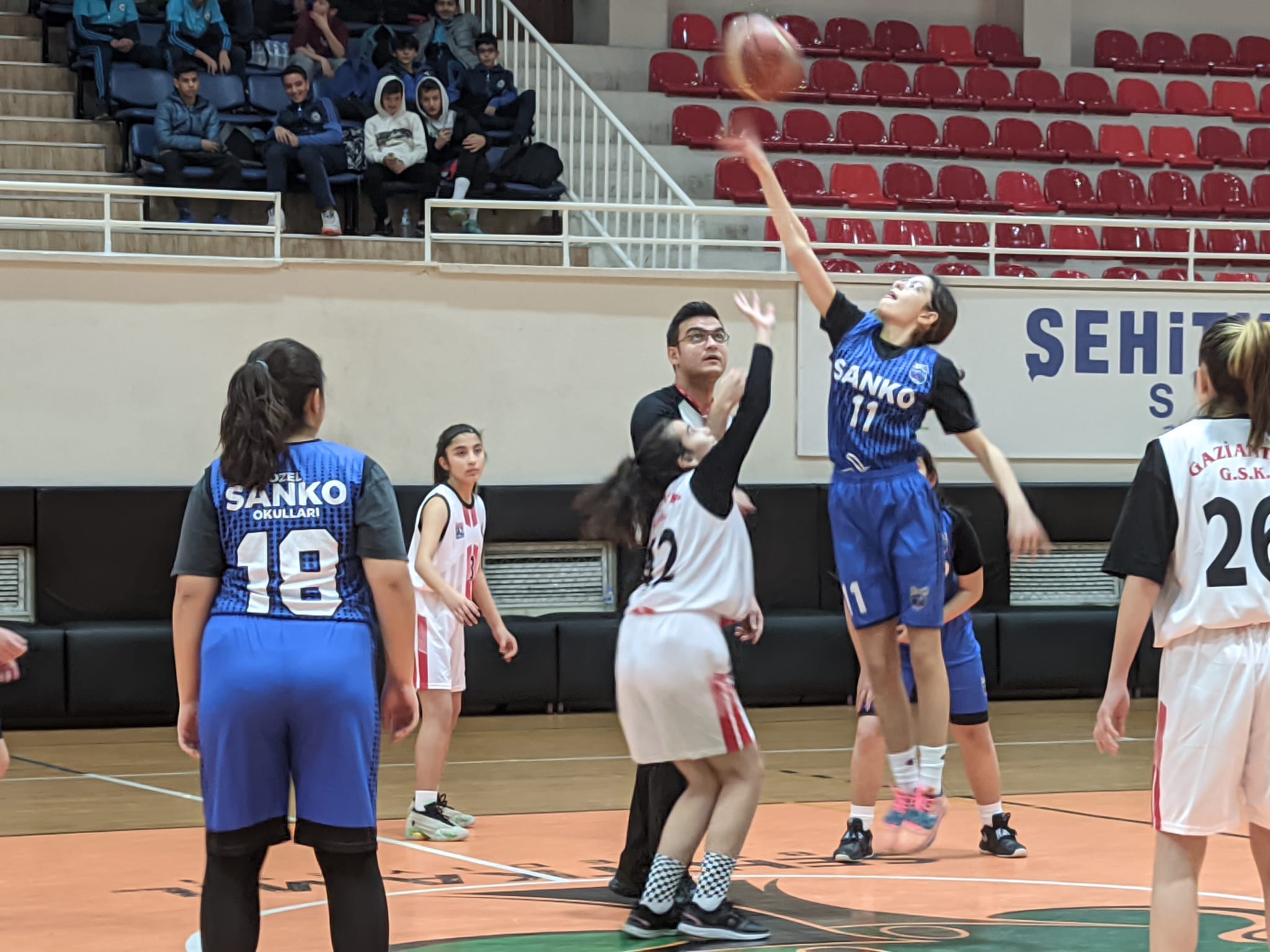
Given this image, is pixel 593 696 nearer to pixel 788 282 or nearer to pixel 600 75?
pixel 788 282

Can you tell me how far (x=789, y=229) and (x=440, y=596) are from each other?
2.58m

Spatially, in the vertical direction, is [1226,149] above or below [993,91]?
below

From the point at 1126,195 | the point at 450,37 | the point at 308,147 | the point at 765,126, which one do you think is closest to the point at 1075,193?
the point at 1126,195

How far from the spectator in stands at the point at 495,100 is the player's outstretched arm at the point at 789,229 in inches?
321

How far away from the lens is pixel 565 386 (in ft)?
39.2

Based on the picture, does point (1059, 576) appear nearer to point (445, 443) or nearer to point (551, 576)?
point (551, 576)

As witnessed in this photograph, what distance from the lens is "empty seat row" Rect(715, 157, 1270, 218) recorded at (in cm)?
1525

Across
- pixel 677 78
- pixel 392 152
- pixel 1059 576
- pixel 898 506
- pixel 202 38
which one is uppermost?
pixel 677 78

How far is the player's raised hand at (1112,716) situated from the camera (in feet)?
13.3

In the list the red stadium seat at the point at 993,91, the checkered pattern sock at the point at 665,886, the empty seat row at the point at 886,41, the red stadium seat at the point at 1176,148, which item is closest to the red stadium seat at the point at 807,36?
the empty seat row at the point at 886,41

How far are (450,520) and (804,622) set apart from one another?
16.4 feet

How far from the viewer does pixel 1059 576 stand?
12.6 metres

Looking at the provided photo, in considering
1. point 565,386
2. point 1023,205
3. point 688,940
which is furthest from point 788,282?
point 688,940

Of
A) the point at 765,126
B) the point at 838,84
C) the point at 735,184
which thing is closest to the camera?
the point at 735,184
